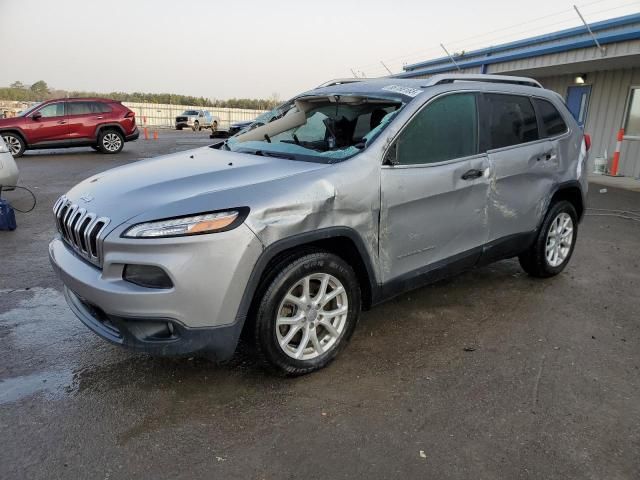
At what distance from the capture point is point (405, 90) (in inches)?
141

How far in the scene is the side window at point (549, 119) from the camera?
4.42 m

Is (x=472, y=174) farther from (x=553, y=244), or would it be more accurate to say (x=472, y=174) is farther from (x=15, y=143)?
(x=15, y=143)

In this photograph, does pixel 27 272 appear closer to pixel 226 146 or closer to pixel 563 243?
pixel 226 146

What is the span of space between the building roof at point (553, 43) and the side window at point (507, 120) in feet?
26.3

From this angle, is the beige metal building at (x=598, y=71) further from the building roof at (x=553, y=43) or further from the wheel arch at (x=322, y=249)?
the wheel arch at (x=322, y=249)

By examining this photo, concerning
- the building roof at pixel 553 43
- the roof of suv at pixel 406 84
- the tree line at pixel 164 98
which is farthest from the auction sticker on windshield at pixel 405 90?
the tree line at pixel 164 98

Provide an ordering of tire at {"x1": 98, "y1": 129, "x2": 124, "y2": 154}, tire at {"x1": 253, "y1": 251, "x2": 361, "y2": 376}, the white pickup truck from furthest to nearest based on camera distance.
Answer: the white pickup truck < tire at {"x1": 98, "y1": 129, "x2": 124, "y2": 154} < tire at {"x1": 253, "y1": 251, "x2": 361, "y2": 376}

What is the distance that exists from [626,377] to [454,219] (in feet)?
4.79

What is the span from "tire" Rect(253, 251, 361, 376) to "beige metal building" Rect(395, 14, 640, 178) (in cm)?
1056

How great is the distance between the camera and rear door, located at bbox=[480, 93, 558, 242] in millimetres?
3900

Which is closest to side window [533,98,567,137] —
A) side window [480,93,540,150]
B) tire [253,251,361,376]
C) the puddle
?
side window [480,93,540,150]

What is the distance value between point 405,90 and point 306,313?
5.82 feet

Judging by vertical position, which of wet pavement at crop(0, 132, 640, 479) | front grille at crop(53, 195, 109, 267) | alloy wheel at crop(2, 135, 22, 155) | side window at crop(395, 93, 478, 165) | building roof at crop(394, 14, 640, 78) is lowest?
wet pavement at crop(0, 132, 640, 479)

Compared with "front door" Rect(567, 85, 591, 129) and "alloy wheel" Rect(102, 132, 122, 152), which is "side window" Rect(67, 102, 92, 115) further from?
"front door" Rect(567, 85, 591, 129)
